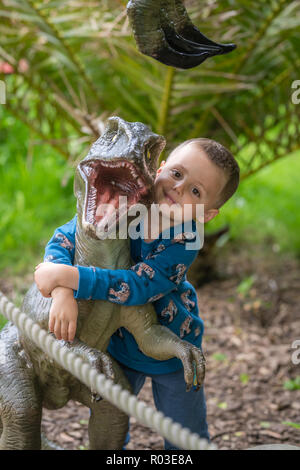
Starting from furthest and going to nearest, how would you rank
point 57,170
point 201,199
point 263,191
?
point 263,191 < point 57,170 < point 201,199

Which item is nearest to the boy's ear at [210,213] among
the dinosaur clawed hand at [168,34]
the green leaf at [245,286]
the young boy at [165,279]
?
the young boy at [165,279]

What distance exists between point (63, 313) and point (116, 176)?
331mm

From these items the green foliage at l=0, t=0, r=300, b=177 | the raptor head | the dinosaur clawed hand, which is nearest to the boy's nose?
the raptor head

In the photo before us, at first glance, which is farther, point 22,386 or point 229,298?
point 229,298

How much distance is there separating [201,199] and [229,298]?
1.96 meters

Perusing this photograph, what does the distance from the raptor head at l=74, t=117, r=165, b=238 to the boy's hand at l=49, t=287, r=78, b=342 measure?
7.1 inches

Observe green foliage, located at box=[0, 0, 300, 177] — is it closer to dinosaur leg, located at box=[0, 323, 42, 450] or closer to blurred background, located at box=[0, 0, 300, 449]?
blurred background, located at box=[0, 0, 300, 449]

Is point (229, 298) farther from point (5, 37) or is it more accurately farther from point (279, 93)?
Answer: point (5, 37)

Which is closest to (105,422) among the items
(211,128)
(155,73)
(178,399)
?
(178,399)

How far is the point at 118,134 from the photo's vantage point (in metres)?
1.26

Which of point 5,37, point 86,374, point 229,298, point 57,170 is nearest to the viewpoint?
point 86,374

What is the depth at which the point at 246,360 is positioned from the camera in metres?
2.64

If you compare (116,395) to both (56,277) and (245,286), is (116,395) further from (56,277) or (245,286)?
(245,286)
